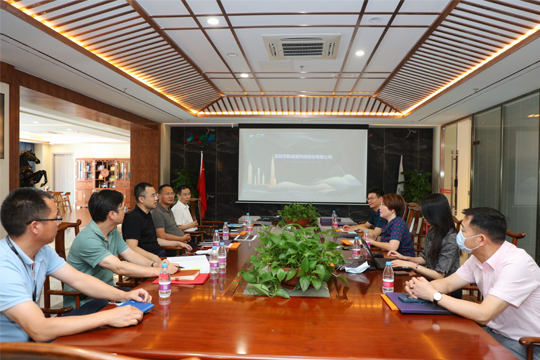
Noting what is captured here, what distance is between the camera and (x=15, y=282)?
144 centimetres

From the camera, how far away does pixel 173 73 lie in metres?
5.12

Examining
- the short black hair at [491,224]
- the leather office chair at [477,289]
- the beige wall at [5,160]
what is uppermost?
the beige wall at [5,160]

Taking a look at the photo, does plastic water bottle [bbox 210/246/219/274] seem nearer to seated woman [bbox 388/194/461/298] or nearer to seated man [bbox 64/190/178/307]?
seated man [bbox 64/190/178/307]

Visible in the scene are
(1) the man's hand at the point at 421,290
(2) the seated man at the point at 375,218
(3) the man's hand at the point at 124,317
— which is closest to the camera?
(3) the man's hand at the point at 124,317

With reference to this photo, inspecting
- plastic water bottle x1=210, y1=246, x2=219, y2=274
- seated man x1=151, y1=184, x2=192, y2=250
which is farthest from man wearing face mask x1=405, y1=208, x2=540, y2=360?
seated man x1=151, y1=184, x2=192, y2=250

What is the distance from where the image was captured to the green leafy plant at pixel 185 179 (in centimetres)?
840

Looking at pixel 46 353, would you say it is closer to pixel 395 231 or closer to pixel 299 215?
pixel 395 231

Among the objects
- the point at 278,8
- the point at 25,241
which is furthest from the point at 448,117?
the point at 25,241

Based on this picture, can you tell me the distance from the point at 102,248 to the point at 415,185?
7220 mm

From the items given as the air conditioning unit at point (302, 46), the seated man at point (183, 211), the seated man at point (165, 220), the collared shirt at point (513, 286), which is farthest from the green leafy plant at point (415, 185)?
the collared shirt at point (513, 286)

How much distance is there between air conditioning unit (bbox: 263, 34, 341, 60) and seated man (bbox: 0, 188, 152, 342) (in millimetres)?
3047

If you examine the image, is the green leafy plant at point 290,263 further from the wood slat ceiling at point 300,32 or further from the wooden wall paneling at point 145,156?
the wooden wall paneling at point 145,156

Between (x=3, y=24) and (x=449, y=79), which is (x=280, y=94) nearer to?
(x=449, y=79)

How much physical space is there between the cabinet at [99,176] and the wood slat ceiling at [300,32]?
9490mm
